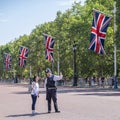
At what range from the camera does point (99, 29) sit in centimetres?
4578

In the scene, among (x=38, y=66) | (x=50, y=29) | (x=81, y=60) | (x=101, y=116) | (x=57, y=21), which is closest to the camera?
(x=101, y=116)

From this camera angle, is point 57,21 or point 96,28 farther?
point 57,21

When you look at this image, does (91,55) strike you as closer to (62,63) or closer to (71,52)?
(71,52)

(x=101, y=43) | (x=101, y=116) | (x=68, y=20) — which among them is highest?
(x=68, y=20)

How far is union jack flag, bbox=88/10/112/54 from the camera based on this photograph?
45.3 m

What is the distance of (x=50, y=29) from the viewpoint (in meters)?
88.2

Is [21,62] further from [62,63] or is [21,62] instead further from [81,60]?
[81,60]

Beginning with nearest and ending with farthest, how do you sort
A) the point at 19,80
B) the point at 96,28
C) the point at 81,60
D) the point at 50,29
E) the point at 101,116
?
the point at 101,116
the point at 96,28
the point at 81,60
the point at 50,29
the point at 19,80

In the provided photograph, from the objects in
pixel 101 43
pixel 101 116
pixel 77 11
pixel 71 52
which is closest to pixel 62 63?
pixel 71 52

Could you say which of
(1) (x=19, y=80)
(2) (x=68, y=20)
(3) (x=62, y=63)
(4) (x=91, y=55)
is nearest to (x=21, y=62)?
(3) (x=62, y=63)

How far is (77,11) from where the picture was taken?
7188 cm

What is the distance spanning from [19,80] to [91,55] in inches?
2206

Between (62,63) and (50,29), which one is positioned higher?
(50,29)

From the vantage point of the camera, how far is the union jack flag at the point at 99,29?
148 feet
